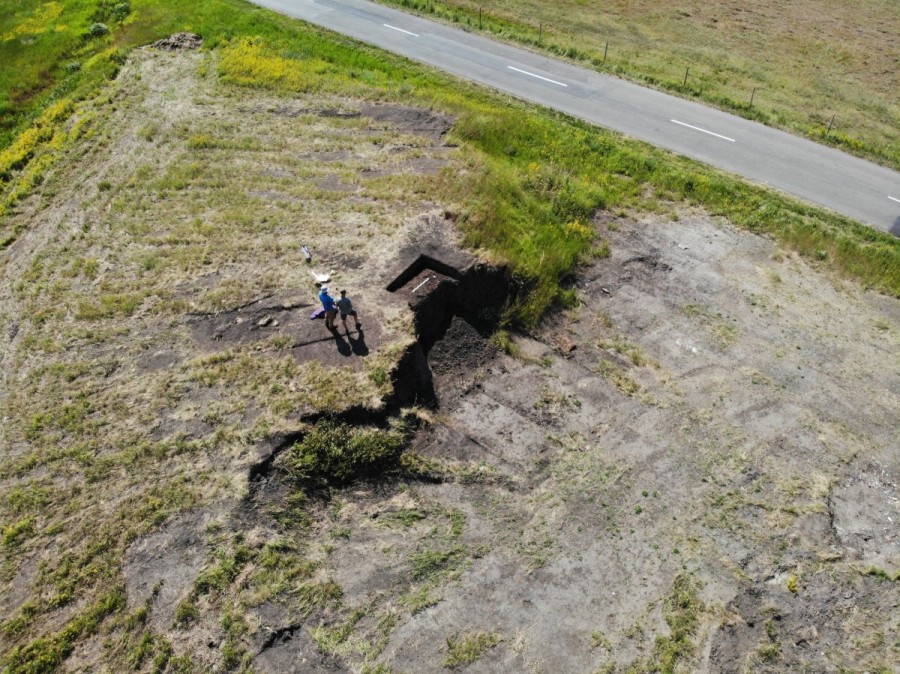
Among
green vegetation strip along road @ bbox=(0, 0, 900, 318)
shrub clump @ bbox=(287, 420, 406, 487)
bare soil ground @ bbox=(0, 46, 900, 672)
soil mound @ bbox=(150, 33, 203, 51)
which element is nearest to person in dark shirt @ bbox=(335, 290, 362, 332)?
bare soil ground @ bbox=(0, 46, 900, 672)

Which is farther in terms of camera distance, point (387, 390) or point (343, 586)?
point (387, 390)

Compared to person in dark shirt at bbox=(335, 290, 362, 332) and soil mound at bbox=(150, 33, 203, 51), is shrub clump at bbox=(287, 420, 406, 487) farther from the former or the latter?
soil mound at bbox=(150, 33, 203, 51)

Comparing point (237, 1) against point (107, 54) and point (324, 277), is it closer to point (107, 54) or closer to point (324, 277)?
point (107, 54)

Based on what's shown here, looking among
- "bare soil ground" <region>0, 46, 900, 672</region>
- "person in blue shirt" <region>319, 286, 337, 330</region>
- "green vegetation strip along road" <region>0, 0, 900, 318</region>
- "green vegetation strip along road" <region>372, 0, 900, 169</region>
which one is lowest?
"bare soil ground" <region>0, 46, 900, 672</region>

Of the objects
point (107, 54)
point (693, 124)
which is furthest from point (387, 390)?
point (107, 54)

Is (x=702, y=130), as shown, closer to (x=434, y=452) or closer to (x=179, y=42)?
(x=434, y=452)
